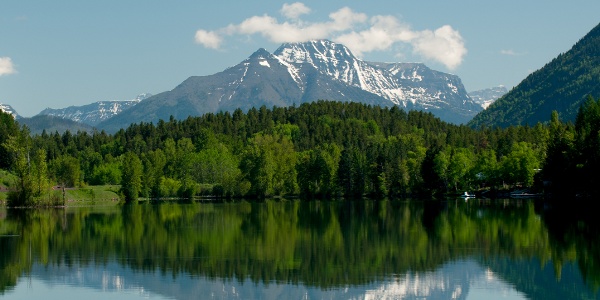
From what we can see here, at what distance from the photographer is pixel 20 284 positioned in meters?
34.0

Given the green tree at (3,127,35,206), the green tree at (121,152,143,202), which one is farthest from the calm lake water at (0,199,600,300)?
the green tree at (121,152,143,202)

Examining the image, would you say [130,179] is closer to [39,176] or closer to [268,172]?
[268,172]

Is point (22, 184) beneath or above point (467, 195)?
above

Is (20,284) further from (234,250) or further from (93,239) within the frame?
(93,239)

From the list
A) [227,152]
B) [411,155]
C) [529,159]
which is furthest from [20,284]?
[227,152]

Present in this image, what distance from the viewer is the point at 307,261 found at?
3912 cm

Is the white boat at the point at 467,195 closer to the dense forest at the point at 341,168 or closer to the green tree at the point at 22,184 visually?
the dense forest at the point at 341,168

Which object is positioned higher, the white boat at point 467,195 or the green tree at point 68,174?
the green tree at point 68,174

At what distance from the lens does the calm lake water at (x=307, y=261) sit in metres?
31.5

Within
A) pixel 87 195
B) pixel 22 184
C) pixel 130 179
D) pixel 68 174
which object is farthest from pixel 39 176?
pixel 68 174

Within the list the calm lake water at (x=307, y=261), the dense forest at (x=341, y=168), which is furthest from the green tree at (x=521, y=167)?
the calm lake water at (x=307, y=261)

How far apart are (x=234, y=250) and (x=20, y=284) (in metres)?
13.5

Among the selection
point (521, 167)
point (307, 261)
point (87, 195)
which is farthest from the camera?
point (521, 167)

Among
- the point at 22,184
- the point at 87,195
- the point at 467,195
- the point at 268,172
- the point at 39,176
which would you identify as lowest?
the point at 467,195
